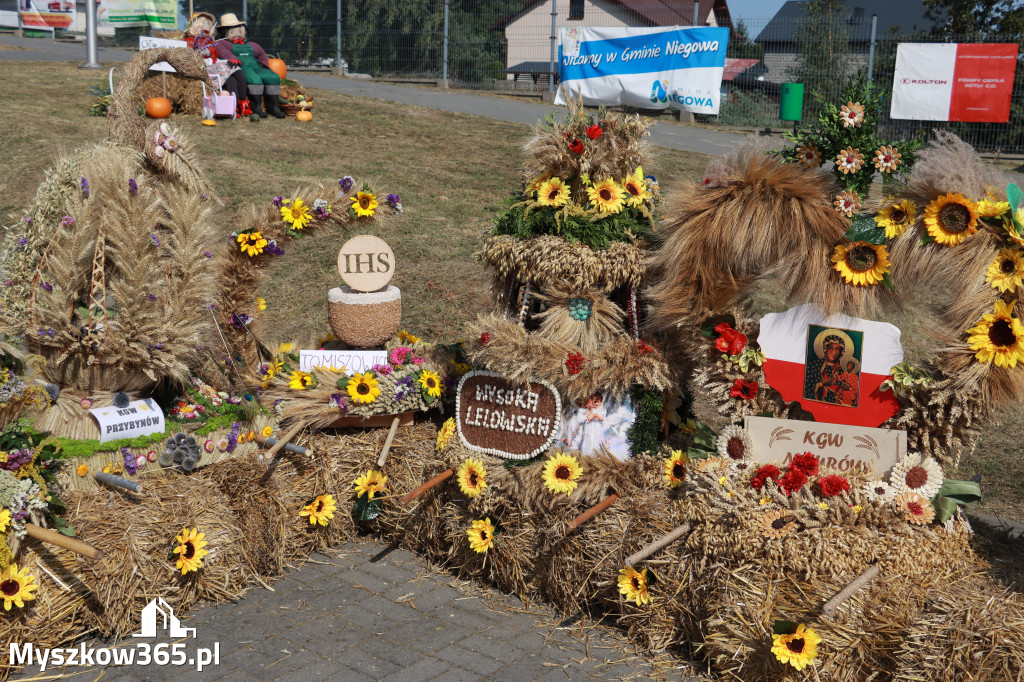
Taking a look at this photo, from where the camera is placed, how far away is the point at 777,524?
3.31m

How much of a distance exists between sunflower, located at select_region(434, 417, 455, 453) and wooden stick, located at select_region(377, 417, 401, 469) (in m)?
0.24

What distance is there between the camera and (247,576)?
420cm

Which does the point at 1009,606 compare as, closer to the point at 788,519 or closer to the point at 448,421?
the point at 788,519

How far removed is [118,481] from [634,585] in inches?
86.6

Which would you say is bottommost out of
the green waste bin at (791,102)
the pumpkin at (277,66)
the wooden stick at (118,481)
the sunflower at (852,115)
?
the wooden stick at (118,481)

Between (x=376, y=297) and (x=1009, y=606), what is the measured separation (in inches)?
124

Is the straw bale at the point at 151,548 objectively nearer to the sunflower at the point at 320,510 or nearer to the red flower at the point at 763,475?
the sunflower at the point at 320,510

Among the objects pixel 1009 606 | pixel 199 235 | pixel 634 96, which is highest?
pixel 634 96

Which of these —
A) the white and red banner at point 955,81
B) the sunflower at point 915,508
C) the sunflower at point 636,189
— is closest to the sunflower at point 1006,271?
the sunflower at point 915,508

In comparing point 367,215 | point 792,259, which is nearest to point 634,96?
point 367,215

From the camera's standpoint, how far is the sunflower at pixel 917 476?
130 inches

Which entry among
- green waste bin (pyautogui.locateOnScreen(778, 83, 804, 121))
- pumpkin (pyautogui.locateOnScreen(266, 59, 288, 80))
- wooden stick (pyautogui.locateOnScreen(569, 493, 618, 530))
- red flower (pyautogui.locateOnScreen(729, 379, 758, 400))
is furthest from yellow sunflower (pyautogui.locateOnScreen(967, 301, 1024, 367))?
pumpkin (pyautogui.locateOnScreen(266, 59, 288, 80))

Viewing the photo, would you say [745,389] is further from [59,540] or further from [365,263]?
[59,540]

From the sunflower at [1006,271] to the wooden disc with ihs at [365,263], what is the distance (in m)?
2.79
